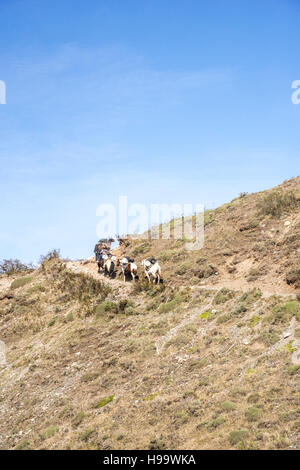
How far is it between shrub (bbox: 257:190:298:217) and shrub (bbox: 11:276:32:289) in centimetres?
1970

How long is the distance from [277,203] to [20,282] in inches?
848

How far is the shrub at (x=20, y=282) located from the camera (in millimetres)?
33531

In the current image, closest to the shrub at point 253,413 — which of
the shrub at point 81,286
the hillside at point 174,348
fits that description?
the hillside at point 174,348

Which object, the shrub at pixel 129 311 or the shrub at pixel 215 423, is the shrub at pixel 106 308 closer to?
the shrub at pixel 129 311

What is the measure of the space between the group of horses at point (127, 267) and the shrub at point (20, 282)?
6924mm

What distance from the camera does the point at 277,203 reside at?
26688 millimetres

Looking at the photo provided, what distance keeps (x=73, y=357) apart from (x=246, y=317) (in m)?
8.50

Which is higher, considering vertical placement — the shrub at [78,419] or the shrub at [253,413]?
the shrub at [253,413]

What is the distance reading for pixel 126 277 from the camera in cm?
2834

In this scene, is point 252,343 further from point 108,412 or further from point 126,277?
point 126,277

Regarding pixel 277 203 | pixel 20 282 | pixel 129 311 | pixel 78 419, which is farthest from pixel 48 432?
pixel 20 282

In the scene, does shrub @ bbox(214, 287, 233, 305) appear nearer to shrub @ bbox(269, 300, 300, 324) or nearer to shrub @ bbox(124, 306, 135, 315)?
shrub @ bbox(269, 300, 300, 324)

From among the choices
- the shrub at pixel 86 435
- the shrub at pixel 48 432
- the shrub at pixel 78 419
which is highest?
the shrub at pixel 86 435

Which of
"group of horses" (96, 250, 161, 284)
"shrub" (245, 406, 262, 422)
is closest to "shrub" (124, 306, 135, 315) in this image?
"group of horses" (96, 250, 161, 284)
